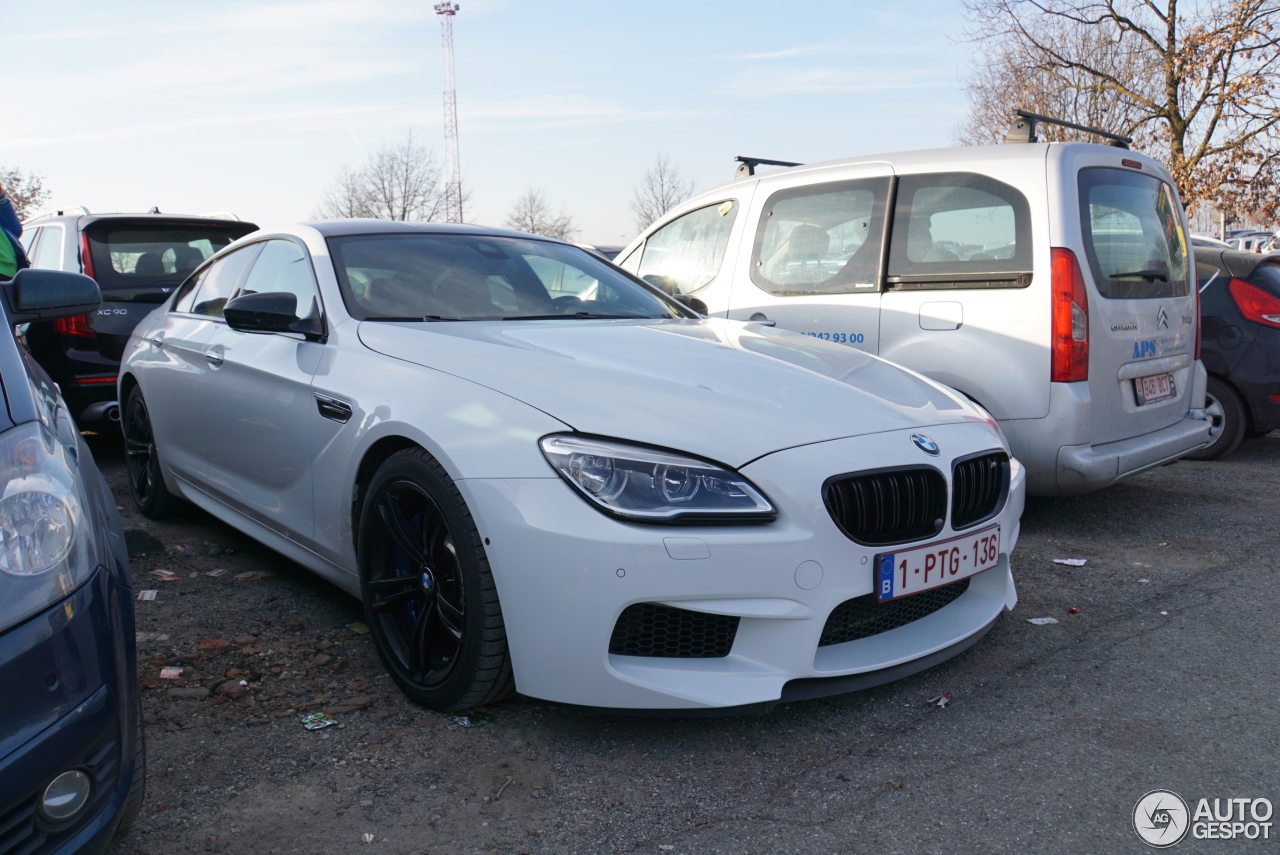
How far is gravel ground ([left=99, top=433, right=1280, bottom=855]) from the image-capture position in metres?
2.11

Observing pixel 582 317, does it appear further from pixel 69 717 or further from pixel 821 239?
pixel 69 717

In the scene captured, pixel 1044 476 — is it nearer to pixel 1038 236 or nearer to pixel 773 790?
pixel 1038 236

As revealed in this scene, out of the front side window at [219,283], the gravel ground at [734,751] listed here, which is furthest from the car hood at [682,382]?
the front side window at [219,283]

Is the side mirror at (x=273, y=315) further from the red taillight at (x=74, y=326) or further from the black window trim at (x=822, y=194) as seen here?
the red taillight at (x=74, y=326)

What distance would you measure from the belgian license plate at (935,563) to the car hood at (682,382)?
34 cm

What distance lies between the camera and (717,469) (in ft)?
7.66

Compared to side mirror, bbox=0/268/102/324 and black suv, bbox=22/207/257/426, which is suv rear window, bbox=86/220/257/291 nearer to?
black suv, bbox=22/207/257/426

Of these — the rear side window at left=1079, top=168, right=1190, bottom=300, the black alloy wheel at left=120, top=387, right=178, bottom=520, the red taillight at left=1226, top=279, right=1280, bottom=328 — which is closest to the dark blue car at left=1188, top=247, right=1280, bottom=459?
the red taillight at left=1226, top=279, right=1280, bottom=328

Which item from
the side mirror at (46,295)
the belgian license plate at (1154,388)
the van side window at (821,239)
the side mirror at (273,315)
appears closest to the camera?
the side mirror at (46,295)

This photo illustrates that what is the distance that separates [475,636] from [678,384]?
2.78ft

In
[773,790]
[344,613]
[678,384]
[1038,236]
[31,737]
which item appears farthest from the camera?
[1038,236]

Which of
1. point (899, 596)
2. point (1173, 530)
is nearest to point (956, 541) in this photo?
point (899, 596)

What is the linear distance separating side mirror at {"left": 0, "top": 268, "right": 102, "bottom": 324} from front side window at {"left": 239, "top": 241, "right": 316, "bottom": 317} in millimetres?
761

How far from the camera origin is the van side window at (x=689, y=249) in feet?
18.5
